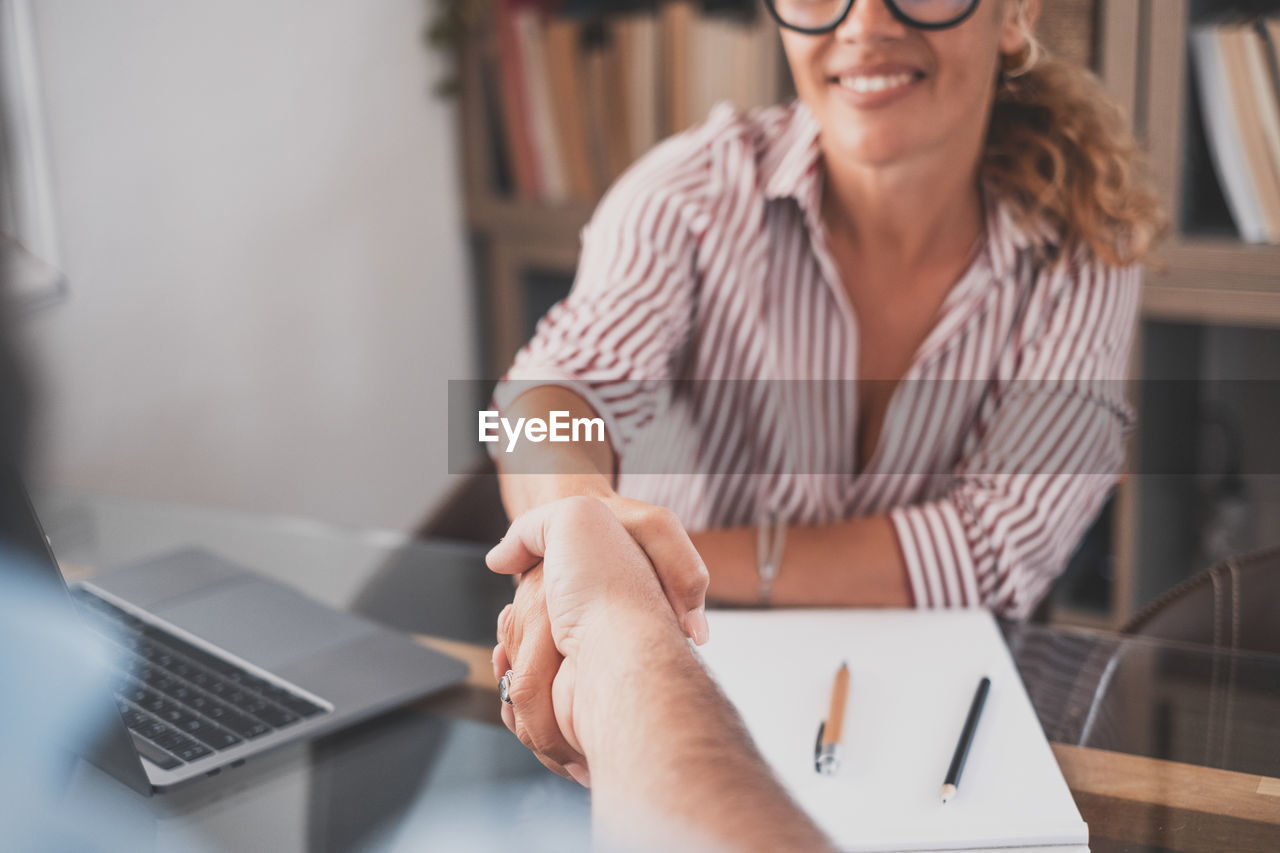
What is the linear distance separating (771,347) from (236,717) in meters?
0.56

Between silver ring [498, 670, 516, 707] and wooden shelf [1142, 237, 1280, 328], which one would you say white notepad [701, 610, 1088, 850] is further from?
wooden shelf [1142, 237, 1280, 328]

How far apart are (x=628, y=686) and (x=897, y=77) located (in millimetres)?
647

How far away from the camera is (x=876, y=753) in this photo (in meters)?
0.64

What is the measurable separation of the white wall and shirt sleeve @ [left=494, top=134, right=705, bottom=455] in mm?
701

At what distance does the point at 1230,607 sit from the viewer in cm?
91

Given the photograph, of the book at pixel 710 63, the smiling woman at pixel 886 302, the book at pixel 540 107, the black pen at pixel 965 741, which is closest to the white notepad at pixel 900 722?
the black pen at pixel 965 741

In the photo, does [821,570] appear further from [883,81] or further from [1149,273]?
[1149,273]

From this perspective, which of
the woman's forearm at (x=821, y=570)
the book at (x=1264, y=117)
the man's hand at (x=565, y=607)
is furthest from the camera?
the book at (x=1264, y=117)

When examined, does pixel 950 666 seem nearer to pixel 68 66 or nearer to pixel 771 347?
pixel 771 347

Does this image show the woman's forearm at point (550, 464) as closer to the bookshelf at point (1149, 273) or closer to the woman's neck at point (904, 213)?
the woman's neck at point (904, 213)

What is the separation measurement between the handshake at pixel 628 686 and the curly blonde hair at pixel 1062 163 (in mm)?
618

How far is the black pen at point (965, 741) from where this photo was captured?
0.61 m

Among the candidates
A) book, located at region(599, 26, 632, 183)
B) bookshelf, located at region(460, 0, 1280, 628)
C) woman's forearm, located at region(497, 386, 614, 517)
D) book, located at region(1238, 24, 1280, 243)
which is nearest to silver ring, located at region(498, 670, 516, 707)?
woman's forearm, located at region(497, 386, 614, 517)

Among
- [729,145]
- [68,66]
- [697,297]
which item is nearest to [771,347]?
[697,297]
